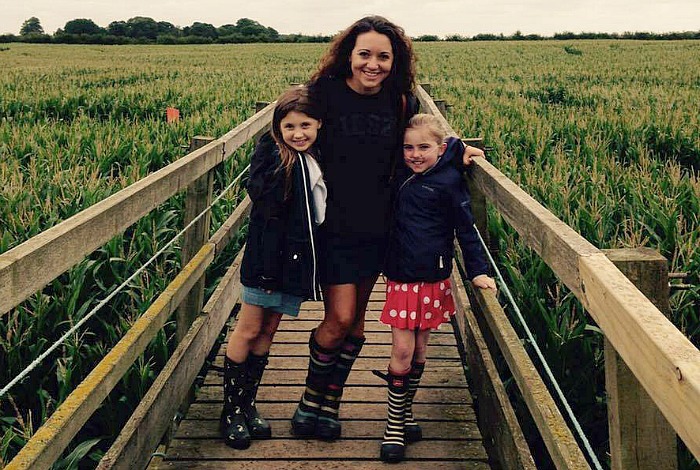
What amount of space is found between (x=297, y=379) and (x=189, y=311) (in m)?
0.71

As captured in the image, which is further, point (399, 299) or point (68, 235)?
point (399, 299)

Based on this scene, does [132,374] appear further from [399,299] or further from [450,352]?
[450,352]

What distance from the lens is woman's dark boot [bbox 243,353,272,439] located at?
329cm

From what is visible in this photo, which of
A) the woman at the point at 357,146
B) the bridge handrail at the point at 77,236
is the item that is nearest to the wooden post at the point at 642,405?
the bridge handrail at the point at 77,236

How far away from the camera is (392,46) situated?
3.12m

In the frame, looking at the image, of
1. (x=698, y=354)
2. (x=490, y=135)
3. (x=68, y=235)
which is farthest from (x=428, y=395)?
(x=490, y=135)

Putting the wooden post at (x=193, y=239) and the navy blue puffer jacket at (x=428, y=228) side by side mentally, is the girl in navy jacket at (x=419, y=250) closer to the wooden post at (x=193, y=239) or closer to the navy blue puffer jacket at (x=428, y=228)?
the navy blue puffer jacket at (x=428, y=228)

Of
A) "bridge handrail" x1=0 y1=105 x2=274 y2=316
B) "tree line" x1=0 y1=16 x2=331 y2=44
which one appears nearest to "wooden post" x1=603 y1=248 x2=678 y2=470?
"bridge handrail" x1=0 y1=105 x2=274 y2=316

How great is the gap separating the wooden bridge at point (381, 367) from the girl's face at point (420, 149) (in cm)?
28

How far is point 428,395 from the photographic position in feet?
12.5

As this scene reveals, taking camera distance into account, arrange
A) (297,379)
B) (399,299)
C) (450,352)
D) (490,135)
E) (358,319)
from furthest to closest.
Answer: (490,135)
(450,352)
(297,379)
(358,319)
(399,299)

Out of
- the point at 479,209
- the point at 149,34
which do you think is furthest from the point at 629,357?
A: the point at 149,34

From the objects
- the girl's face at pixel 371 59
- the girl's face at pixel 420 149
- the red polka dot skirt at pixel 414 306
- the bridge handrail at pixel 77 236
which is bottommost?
the red polka dot skirt at pixel 414 306

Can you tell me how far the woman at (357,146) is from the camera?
3078 mm
